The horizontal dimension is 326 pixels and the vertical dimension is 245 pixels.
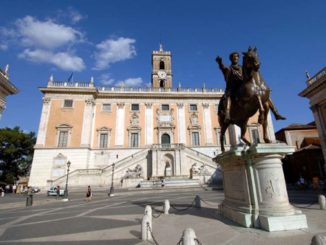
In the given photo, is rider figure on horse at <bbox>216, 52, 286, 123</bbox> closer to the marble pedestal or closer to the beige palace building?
the marble pedestal

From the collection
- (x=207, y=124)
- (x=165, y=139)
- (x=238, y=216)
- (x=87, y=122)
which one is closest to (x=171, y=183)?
(x=165, y=139)

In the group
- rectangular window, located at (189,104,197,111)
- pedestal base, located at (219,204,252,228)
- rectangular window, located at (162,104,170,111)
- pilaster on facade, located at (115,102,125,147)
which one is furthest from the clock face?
pedestal base, located at (219,204,252,228)

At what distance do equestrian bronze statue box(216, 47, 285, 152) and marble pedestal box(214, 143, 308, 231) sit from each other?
608mm

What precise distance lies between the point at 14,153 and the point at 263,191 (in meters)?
42.7

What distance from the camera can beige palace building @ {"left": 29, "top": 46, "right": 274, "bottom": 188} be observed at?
27.7m

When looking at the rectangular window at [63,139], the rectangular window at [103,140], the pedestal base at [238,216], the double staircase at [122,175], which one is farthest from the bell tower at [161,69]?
the pedestal base at [238,216]

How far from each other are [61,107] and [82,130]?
535 cm

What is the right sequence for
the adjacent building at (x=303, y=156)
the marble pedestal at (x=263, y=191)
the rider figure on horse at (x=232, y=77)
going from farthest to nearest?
1. the adjacent building at (x=303, y=156)
2. the rider figure on horse at (x=232, y=77)
3. the marble pedestal at (x=263, y=191)

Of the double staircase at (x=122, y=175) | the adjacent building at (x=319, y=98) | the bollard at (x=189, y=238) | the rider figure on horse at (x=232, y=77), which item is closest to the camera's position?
the bollard at (x=189, y=238)

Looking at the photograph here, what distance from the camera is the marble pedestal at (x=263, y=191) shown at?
4.39m

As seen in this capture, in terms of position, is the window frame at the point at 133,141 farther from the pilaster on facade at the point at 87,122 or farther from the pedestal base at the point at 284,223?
the pedestal base at the point at 284,223

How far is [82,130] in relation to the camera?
102 feet

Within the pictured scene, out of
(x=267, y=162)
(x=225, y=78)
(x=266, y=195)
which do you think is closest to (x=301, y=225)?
(x=266, y=195)

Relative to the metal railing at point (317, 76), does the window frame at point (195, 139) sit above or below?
below
